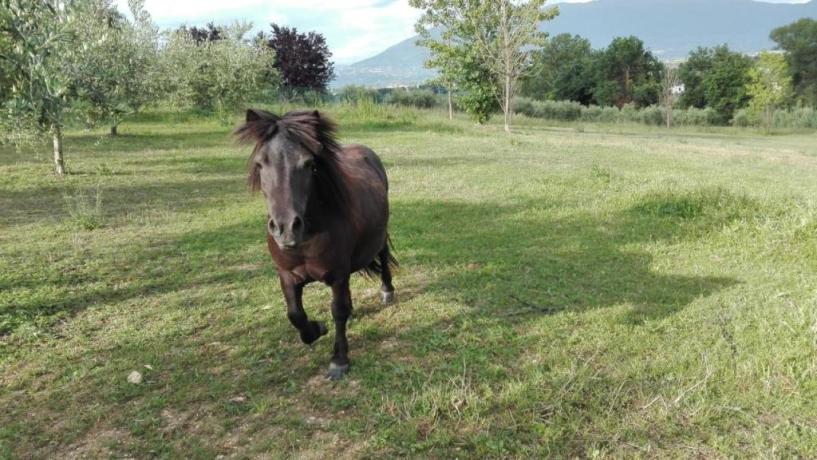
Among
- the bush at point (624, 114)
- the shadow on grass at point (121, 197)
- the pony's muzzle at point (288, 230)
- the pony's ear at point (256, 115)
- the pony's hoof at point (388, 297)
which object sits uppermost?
the bush at point (624, 114)

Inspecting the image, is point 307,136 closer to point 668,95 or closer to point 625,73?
point 668,95

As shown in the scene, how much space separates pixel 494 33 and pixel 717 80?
132 ft

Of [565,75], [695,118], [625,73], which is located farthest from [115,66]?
[565,75]

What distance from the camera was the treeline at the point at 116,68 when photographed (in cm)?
476

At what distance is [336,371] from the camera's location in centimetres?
420

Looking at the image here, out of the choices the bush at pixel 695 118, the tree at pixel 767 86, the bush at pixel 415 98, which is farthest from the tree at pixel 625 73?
the bush at pixel 415 98

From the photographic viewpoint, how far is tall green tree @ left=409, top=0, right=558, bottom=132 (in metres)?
27.9

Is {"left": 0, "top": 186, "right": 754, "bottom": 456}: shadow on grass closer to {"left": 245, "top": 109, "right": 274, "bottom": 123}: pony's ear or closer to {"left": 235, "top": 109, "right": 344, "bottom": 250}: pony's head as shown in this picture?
{"left": 235, "top": 109, "right": 344, "bottom": 250}: pony's head

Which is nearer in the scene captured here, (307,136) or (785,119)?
(307,136)

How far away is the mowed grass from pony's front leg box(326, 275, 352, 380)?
0.54 feet

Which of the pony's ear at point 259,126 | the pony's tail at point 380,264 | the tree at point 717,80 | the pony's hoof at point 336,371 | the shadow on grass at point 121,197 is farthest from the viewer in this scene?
the tree at point 717,80

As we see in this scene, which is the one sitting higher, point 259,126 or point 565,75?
point 565,75

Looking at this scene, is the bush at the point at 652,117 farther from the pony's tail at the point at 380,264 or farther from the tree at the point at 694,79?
the pony's tail at the point at 380,264

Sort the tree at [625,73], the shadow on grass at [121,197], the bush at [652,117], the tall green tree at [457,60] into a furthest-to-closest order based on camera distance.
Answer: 1. the tree at [625,73]
2. the bush at [652,117]
3. the tall green tree at [457,60]
4. the shadow on grass at [121,197]
